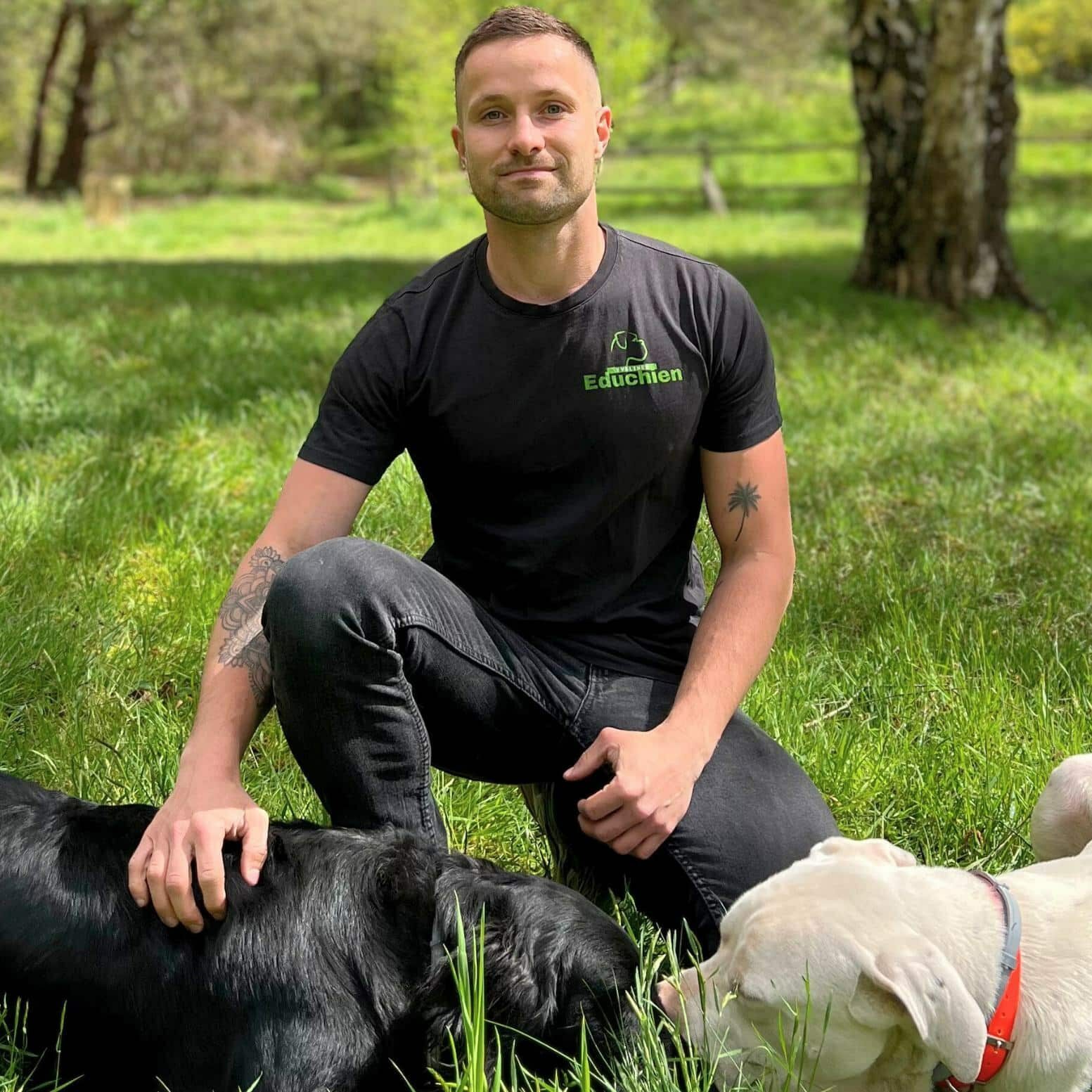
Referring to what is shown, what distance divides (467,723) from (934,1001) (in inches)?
43.9

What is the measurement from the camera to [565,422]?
2.96 m

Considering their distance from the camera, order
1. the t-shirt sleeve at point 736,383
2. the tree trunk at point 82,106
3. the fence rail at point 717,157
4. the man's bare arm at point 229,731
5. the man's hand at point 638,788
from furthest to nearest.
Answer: the tree trunk at point 82,106 → the fence rail at point 717,157 → the t-shirt sleeve at point 736,383 → the man's hand at point 638,788 → the man's bare arm at point 229,731

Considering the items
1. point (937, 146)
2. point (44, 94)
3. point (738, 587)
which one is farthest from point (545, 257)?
point (44, 94)

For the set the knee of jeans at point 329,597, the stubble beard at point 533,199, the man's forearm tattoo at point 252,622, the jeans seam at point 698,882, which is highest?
the stubble beard at point 533,199

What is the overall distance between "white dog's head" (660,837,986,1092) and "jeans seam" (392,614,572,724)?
65cm

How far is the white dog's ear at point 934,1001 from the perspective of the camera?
2.14m

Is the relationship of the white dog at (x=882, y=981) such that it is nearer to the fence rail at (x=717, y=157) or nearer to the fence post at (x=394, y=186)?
the fence rail at (x=717, y=157)

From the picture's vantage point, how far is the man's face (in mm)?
2924

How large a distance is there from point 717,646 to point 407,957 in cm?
97

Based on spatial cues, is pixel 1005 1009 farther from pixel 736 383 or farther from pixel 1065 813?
pixel 736 383

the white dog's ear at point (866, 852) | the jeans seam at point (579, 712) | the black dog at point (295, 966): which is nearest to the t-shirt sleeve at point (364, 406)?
the jeans seam at point (579, 712)

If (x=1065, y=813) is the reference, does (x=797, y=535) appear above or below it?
below

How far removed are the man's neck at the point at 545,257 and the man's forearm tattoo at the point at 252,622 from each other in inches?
31.6

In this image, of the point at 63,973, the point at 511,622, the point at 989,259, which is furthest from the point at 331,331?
the point at 63,973
